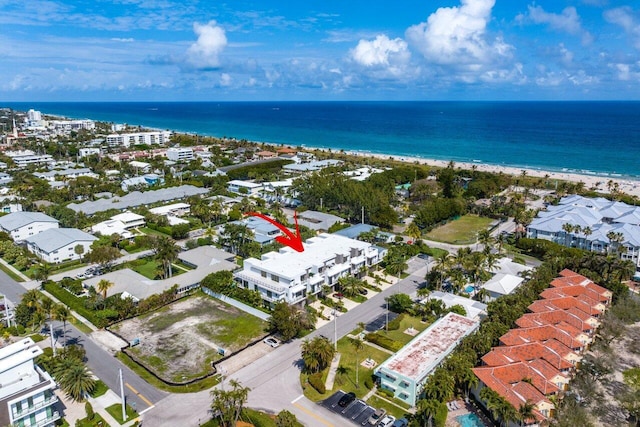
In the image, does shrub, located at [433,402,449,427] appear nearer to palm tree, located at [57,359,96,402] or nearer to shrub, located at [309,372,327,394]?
shrub, located at [309,372,327,394]

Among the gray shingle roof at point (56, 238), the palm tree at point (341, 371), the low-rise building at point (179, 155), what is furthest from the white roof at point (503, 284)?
the low-rise building at point (179, 155)

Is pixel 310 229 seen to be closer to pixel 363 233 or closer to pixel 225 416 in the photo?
pixel 363 233

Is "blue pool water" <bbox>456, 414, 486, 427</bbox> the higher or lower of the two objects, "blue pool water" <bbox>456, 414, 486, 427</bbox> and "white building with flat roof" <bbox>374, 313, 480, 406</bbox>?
the lower

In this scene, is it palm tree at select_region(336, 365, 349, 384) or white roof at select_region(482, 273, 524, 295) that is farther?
white roof at select_region(482, 273, 524, 295)

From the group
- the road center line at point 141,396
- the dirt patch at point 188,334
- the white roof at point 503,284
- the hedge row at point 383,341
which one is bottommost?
the road center line at point 141,396

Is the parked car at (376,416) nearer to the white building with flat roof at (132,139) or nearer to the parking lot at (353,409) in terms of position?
the parking lot at (353,409)

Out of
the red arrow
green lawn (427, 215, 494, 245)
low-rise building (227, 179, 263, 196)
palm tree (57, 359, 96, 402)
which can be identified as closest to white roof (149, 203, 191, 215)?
low-rise building (227, 179, 263, 196)

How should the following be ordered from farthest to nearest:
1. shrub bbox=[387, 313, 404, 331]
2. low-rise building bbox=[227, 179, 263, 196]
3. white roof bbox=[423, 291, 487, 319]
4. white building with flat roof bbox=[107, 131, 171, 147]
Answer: white building with flat roof bbox=[107, 131, 171, 147], low-rise building bbox=[227, 179, 263, 196], white roof bbox=[423, 291, 487, 319], shrub bbox=[387, 313, 404, 331]

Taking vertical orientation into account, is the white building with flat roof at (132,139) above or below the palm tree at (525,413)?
above
